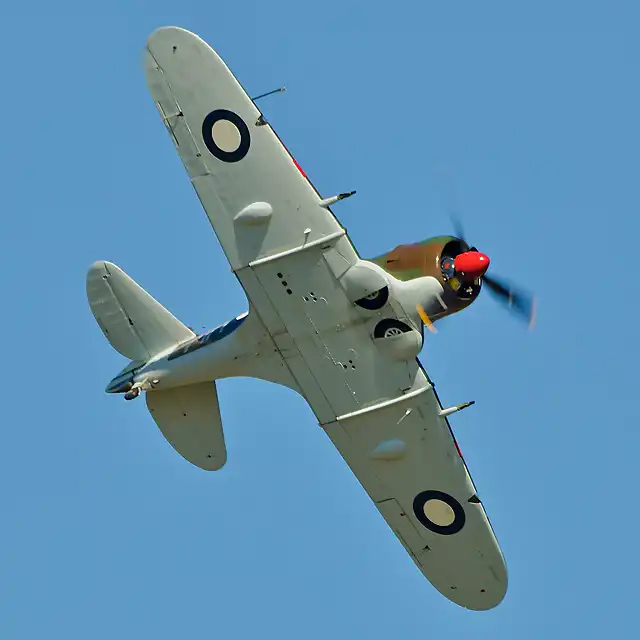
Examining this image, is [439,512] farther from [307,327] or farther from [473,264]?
[473,264]

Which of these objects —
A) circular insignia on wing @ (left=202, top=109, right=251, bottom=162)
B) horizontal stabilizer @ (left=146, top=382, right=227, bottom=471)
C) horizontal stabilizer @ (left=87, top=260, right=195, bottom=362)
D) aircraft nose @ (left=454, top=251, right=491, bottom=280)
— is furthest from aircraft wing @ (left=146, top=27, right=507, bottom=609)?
horizontal stabilizer @ (left=87, top=260, right=195, bottom=362)

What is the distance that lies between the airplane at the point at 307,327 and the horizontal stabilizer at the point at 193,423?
2 centimetres

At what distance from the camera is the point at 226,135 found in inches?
693

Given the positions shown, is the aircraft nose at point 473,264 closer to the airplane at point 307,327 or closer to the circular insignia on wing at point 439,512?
the airplane at point 307,327

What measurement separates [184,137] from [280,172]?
4.07 feet

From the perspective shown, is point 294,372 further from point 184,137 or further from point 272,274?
point 184,137

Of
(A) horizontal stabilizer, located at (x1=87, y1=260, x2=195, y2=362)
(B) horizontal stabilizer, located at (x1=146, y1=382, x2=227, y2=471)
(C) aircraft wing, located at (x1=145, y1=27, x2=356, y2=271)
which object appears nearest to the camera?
(C) aircraft wing, located at (x1=145, y1=27, x2=356, y2=271)

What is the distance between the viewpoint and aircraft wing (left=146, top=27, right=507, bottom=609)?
57.6 ft

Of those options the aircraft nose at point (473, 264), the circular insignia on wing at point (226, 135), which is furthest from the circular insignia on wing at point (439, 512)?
the circular insignia on wing at point (226, 135)

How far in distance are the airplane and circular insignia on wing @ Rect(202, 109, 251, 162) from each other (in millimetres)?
16

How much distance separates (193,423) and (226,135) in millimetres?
4309

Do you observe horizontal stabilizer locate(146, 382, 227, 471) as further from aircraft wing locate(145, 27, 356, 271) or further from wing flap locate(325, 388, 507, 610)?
aircraft wing locate(145, 27, 356, 271)

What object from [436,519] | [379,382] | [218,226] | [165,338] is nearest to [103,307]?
[165,338]

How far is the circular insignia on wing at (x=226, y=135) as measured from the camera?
689 inches
